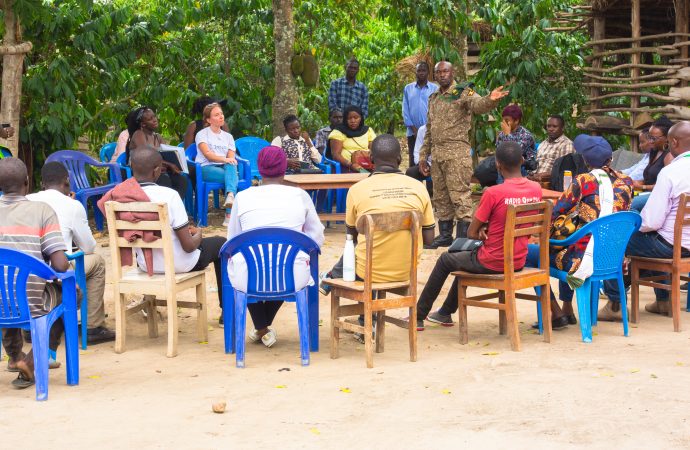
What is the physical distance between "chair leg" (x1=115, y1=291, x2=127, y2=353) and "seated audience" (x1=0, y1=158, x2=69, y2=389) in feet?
2.51

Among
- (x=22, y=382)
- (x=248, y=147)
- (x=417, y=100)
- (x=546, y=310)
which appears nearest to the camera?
(x=22, y=382)

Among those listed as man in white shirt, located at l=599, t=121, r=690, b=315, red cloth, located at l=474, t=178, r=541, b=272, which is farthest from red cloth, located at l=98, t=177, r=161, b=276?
man in white shirt, located at l=599, t=121, r=690, b=315

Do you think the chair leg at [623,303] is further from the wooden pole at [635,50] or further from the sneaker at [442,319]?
the wooden pole at [635,50]

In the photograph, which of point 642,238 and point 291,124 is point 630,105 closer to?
point 291,124

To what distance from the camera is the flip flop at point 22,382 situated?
5.24 m

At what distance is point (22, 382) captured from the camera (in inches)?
207

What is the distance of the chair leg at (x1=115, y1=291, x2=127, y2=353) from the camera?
19.7 ft

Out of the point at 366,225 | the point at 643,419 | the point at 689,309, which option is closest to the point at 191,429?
the point at 366,225

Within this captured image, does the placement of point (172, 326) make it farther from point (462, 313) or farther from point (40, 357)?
point (462, 313)

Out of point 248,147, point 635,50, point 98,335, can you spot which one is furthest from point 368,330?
point 635,50

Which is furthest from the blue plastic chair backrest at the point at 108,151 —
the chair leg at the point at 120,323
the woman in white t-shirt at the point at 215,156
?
the chair leg at the point at 120,323

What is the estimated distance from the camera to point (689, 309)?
726cm

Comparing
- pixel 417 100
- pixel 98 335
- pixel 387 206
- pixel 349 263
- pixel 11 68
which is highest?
pixel 11 68

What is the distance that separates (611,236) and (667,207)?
584 millimetres
